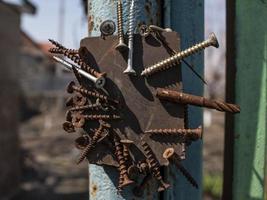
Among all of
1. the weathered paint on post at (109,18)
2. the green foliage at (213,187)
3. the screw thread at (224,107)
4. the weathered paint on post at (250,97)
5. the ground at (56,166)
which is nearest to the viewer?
the screw thread at (224,107)

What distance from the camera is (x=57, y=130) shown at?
61.1 feet

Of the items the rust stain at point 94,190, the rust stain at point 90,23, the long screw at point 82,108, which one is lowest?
the rust stain at point 94,190

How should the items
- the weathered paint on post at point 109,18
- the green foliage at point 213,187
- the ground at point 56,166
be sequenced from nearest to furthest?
the weathered paint on post at point 109,18 → the green foliage at point 213,187 → the ground at point 56,166

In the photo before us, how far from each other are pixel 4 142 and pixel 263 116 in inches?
287

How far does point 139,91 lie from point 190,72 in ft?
0.69

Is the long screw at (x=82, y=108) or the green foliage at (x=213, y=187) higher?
the long screw at (x=82, y=108)

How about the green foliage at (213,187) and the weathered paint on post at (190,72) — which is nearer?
the weathered paint on post at (190,72)

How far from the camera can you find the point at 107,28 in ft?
3.30

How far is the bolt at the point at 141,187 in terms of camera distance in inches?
38.8

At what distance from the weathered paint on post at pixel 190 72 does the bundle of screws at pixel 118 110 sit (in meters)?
0.13

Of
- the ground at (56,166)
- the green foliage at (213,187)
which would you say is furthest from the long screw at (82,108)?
the green foliage at (213,187)

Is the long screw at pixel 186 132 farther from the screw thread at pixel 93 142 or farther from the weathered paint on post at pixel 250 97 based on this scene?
the weathered paint on post at pixel 250 97

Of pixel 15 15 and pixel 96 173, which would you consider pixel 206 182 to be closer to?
pixel 15 15

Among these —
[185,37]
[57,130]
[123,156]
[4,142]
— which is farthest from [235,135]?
[57,130]
